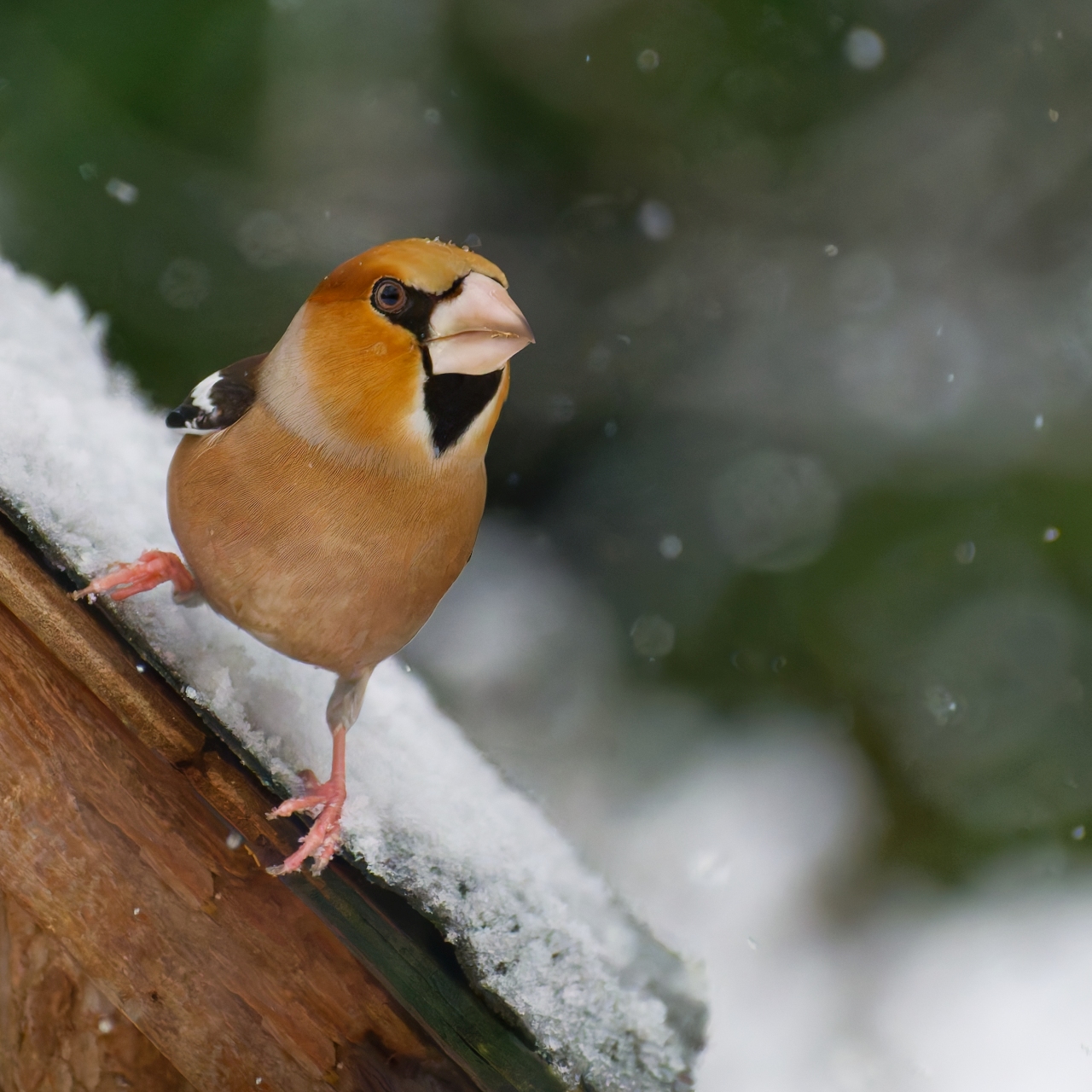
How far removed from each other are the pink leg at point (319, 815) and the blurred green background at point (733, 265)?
0.79 metres

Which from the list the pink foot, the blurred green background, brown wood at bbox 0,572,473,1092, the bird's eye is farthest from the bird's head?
the blurred green background

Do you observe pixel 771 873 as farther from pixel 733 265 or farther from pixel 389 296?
pixel 389 296

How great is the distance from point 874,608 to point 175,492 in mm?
1176

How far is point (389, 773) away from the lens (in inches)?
45.0

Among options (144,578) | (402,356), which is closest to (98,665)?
(144,578)

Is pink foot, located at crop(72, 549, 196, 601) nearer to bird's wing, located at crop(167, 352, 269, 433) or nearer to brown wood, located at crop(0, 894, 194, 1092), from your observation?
bird's wing, located at crop(167, 352, 269, 433)

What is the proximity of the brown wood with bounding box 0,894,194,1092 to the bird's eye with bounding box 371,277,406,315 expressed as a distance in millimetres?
778

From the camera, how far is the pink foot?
3.00 feet

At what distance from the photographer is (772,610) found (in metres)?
1.59

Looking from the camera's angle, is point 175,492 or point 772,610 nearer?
point 175,492

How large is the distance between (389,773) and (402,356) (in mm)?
534

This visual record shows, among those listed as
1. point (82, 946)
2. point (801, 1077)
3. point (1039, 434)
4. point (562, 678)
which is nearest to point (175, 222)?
point (562, 678)

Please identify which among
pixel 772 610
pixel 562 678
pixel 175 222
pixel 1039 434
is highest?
pixel 1039 434

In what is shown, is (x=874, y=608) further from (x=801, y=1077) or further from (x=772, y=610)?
(x=801, y=1077)
